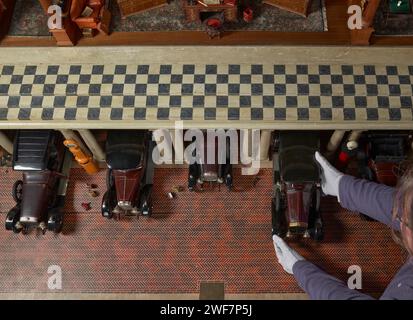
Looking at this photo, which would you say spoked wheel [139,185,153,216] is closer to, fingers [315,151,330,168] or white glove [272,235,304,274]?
white glove [272,235,304,274]

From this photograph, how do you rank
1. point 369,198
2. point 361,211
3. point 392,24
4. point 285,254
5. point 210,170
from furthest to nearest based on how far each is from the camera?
point 210,170
point 392,24
point 285,254
point 361,211
point 369,198

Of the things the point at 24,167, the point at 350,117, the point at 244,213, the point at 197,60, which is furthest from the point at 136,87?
the point at 350,117

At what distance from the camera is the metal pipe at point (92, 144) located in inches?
246

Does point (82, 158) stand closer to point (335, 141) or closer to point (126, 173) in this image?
point (126, 173)

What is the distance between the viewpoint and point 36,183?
6363mm

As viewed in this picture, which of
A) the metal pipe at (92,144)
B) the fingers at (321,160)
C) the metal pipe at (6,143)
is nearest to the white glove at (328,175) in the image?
the fingers at (321,160)

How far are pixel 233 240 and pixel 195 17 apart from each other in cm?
315

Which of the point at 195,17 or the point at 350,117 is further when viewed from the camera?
the point at 195,17

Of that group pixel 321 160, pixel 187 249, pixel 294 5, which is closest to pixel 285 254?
pixel 321 160

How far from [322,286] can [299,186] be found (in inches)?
86.7

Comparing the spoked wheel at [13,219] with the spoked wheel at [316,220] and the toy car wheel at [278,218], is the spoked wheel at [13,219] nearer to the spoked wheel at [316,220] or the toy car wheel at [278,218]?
the toy car wheel at [278,218]

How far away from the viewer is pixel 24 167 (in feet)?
20.3

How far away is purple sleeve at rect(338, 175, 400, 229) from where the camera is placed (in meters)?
3.72
